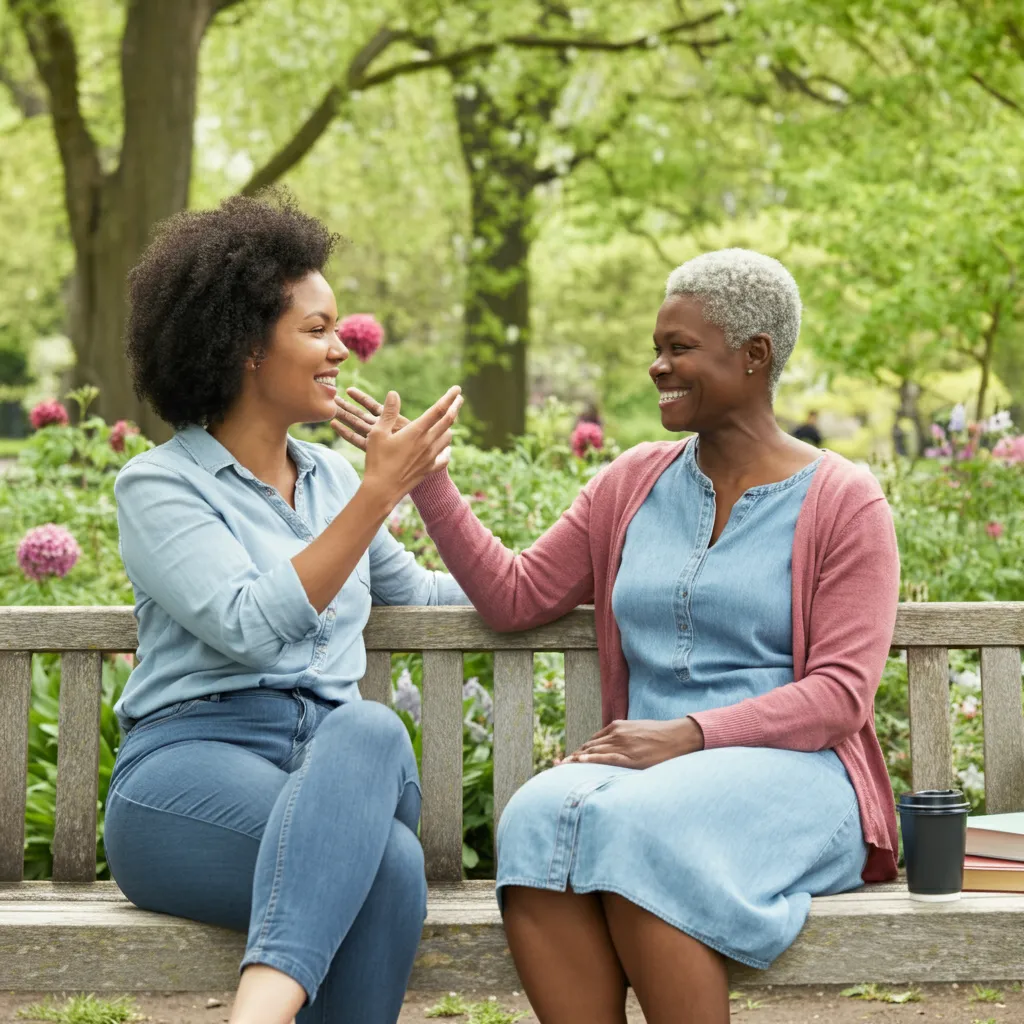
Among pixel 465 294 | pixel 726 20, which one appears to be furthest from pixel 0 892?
pixel 465 294

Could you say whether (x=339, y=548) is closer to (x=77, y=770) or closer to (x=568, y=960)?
(x=568, y=960)

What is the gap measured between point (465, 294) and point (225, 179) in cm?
665

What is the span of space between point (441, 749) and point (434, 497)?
0.59 m

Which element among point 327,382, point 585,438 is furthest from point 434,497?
point 585,438

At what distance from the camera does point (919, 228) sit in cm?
936

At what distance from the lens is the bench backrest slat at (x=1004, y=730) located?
3.26 meters

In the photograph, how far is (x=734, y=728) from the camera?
9.00 feet

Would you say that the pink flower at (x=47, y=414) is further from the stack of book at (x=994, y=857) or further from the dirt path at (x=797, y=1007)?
the stack of book at (x=994, y=857)

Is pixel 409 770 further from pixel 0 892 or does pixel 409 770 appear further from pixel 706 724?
pixel 0 892

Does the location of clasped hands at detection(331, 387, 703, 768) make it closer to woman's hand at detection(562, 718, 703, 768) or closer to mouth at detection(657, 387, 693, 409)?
woman's hand at detection(562, 718, 703, 768)

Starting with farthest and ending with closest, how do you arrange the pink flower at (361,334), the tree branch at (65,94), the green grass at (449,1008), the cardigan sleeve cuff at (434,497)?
the tree branch at (65,94) → the pink flower at (361,334) → the green grass at (449,1008) → the cardigan sleeve cuff at (434,497)

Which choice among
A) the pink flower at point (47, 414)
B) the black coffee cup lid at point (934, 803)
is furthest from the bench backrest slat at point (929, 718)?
the pink flower at point (47, 414)

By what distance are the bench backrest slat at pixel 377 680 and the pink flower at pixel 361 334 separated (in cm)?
159

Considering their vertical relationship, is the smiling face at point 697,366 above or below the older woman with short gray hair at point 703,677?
above
